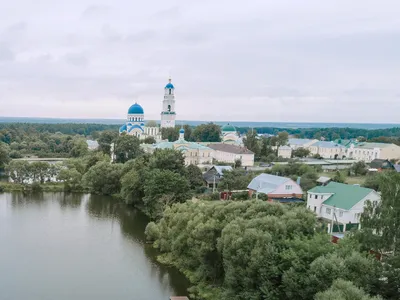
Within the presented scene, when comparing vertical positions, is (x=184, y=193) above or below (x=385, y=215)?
below

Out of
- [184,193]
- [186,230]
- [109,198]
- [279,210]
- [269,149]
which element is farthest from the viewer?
[269,149]

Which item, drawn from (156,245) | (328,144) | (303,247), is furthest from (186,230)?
(328,144)

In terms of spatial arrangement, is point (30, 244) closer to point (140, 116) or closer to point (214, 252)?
point (214, 252)

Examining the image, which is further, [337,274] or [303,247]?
[303,247]

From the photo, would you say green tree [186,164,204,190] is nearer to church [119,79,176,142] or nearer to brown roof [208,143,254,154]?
brown roof [208,143,254,154]

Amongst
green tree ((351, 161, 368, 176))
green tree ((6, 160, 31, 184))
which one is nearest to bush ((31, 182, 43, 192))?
green tree ((6, 160, 31, 184))
